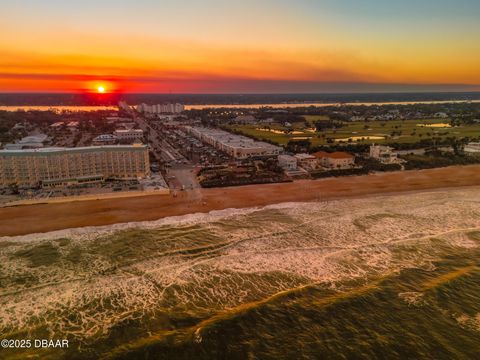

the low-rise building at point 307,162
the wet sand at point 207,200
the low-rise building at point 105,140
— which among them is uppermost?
the low-rise building at point 105,140

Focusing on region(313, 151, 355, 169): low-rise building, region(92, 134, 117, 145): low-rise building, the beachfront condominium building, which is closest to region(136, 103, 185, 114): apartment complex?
region(92, 134, 117, 145): low-rise building

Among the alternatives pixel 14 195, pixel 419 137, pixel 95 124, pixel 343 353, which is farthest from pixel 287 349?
pixel 95 124

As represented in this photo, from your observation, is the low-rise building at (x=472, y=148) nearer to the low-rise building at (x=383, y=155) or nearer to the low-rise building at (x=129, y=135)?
the low-rise building at (x=383, y=155)

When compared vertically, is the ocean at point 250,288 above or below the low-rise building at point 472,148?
below

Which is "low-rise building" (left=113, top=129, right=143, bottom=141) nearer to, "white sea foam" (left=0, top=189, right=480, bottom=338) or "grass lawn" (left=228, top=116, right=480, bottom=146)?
"grass lawn" (left=228, top=116, right=480, bottom=146)

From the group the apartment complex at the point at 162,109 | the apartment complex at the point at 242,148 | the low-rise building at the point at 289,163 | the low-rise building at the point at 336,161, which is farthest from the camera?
the apartment complex at the point at 162,109

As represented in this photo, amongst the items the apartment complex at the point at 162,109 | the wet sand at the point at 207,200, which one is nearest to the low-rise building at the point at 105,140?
the wet sand at the point at 207,200
